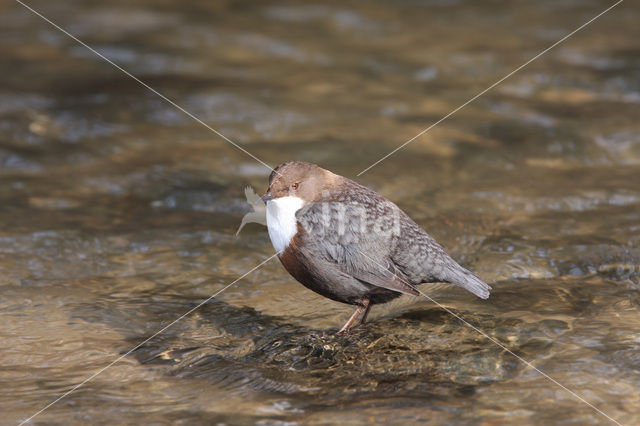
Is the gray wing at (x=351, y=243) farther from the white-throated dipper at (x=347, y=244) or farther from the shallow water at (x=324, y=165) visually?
the shallow water at (x=324, y=165)

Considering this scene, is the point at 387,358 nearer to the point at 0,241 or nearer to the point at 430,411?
the point at 430,411

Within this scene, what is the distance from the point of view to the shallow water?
12.8 feet

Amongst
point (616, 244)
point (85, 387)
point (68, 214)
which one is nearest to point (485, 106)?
point (616, 244)

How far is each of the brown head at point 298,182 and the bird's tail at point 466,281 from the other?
763mm

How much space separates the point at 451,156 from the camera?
721 cm

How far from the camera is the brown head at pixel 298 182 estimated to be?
14.0ft

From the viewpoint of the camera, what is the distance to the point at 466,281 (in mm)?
4230

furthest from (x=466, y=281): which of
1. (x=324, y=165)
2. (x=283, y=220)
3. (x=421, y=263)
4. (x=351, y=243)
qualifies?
(x=324, y=165)

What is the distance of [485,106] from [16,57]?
17.0ft

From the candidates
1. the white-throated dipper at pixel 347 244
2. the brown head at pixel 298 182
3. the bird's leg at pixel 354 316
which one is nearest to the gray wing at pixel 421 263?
the white-throated dipper at pixel 347 244

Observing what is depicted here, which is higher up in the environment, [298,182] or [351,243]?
[298,182]

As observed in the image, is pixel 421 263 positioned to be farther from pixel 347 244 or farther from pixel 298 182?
pixel 298 182

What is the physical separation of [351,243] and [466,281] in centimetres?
61

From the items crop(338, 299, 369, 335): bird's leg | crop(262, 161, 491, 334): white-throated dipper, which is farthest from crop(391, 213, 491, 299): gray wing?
crop(338, 299, 369, 335): bird's leg
